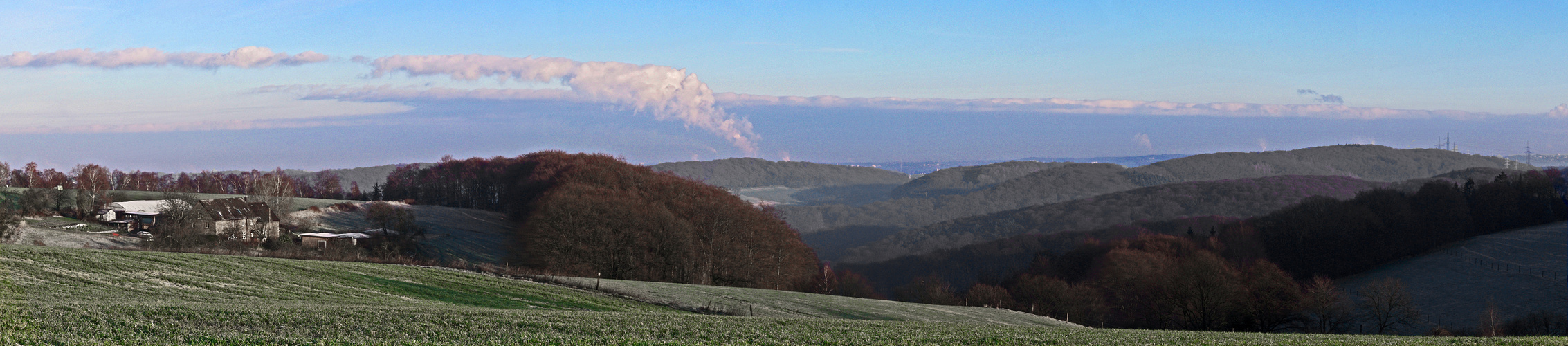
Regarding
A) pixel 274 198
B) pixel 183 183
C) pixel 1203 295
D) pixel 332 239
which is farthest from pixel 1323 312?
pixel 183 183

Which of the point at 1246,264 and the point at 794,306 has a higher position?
the point at 794,306

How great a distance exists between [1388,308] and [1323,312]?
618 centimetres

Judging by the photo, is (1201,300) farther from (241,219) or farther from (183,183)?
(183,183)

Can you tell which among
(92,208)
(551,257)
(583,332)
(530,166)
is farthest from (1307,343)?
(530,166)

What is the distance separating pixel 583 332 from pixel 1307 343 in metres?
21.3

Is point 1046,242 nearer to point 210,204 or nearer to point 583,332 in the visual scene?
point 210,204

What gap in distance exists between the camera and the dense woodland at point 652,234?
249ft

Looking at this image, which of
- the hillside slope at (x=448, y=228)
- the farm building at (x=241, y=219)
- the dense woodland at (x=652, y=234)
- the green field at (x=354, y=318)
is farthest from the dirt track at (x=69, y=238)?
the green field at (x=354, y=318)

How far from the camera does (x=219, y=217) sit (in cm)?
8531

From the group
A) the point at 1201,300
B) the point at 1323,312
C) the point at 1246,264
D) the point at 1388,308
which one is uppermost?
the point at 1246,264

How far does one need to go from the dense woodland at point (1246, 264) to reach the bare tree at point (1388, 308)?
0.72 ft

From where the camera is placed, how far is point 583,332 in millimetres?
22266

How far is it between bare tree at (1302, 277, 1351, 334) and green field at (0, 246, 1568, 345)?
50079mm

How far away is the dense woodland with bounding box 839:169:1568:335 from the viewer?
7400cm
